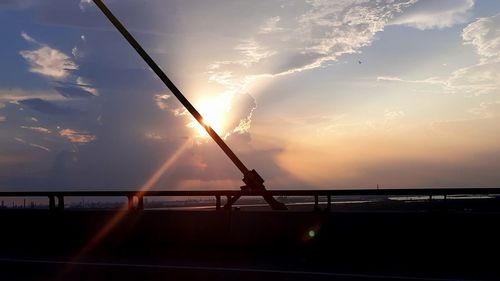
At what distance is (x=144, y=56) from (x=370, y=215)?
43.3ft

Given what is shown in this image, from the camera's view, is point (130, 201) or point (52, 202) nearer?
point (130, 201)

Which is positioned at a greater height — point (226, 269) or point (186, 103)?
point (186, 103)

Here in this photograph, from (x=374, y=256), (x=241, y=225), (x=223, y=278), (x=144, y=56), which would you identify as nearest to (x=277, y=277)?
(x=223, y=278)

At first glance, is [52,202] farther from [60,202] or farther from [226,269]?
[226,269]

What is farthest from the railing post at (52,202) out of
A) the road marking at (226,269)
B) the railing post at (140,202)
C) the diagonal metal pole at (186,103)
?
the diagonal metal pole at (186,103)

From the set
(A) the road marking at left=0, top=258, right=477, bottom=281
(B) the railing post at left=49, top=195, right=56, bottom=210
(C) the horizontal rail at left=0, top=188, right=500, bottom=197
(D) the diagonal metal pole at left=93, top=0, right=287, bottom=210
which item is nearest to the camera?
(A) the road marking at left=0, top=258, right=477, bottom=281

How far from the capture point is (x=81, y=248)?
1554cm

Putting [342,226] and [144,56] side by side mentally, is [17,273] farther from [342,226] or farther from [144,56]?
[144,56]

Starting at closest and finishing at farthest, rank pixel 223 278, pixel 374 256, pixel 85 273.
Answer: pixel 223 278, pixel 85 273, pixel 374 256

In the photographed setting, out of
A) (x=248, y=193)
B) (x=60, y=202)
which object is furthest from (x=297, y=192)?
(x=60, y=202)

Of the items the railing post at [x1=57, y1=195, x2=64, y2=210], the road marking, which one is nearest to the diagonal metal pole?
the railing post at [x1=57, y1=195, x2=64, y2=210]

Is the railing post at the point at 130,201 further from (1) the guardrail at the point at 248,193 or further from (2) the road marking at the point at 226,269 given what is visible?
(2) the road marking at the point at 226,269

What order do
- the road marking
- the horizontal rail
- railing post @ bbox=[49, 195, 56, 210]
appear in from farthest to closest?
railing post @ bbox=[49, 195, 56, 210] < the horizontal rail < the road marking

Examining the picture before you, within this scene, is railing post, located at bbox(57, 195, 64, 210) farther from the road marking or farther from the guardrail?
the road marking
